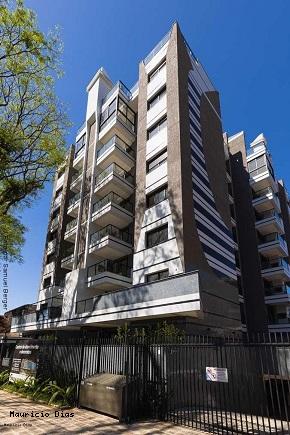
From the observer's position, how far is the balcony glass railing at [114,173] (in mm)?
26562

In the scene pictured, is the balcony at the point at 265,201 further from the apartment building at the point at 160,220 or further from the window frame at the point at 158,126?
the window frame at the point at 158,126

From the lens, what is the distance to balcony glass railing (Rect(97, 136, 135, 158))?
27836 mm

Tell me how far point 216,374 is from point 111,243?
641 inches

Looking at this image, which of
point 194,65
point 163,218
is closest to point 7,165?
point 163,218

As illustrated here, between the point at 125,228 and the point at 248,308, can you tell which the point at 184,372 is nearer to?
the point at 125,228

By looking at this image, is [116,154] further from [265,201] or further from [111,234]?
[265,201]

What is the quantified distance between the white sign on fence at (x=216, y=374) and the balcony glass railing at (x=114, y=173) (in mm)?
19731

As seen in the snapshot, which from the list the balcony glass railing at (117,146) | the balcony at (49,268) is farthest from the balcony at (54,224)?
the balcony glass railing at (117,146)

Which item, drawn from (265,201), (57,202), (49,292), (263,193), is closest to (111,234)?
(49,292)

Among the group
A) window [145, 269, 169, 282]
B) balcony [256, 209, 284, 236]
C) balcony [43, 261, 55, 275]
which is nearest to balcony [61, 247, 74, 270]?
balcony [43, 261, 55, 275]

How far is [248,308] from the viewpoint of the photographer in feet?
105

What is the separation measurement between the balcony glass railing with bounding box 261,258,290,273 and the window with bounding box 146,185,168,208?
685 inches

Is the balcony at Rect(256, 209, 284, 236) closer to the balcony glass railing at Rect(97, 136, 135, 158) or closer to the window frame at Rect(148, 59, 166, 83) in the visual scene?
the balcony glass railing at Rect(97, 136, 135, 158)

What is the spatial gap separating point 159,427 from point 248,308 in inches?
1017
